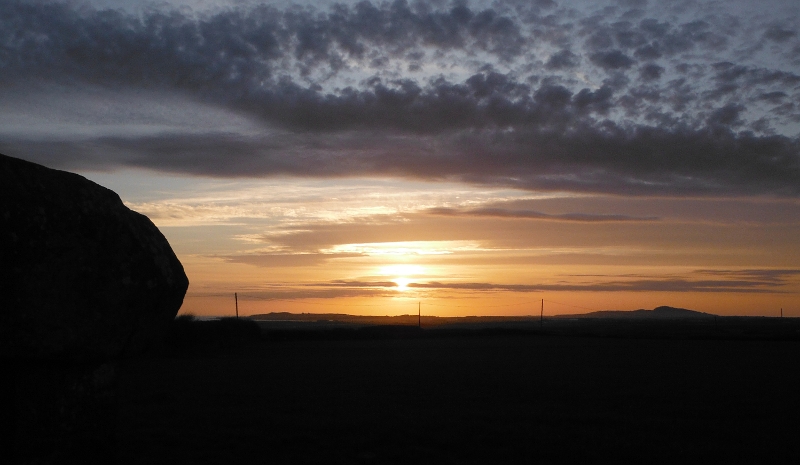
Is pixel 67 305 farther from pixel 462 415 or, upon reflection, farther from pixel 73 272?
pixel 462 415

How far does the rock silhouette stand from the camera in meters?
5.68

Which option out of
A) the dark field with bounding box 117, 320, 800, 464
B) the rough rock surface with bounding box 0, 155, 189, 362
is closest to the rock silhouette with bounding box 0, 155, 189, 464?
the rough rock surface with bounding box 0, 155, 189, 362

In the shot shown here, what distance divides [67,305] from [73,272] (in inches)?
11.9

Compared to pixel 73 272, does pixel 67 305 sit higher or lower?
lower

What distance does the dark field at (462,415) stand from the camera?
8.66 metres

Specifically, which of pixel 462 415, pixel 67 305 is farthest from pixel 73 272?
pixel 462 415

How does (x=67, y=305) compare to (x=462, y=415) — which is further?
(x=462, y=415)

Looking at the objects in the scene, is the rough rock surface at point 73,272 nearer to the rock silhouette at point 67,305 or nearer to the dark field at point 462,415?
the rock silhouette at point 67,305

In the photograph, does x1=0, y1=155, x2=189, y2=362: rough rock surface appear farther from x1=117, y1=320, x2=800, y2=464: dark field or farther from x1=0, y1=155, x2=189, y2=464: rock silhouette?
x1=117, y1=320, x2=800, y2=464: dark field

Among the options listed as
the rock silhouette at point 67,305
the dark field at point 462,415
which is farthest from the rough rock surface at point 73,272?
the dark field at point 462,415

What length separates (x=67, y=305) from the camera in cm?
596

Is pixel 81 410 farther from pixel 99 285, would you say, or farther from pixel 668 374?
pixel 668 374

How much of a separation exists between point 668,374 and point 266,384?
11852 mm

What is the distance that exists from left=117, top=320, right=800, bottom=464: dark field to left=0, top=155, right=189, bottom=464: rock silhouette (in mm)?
705
